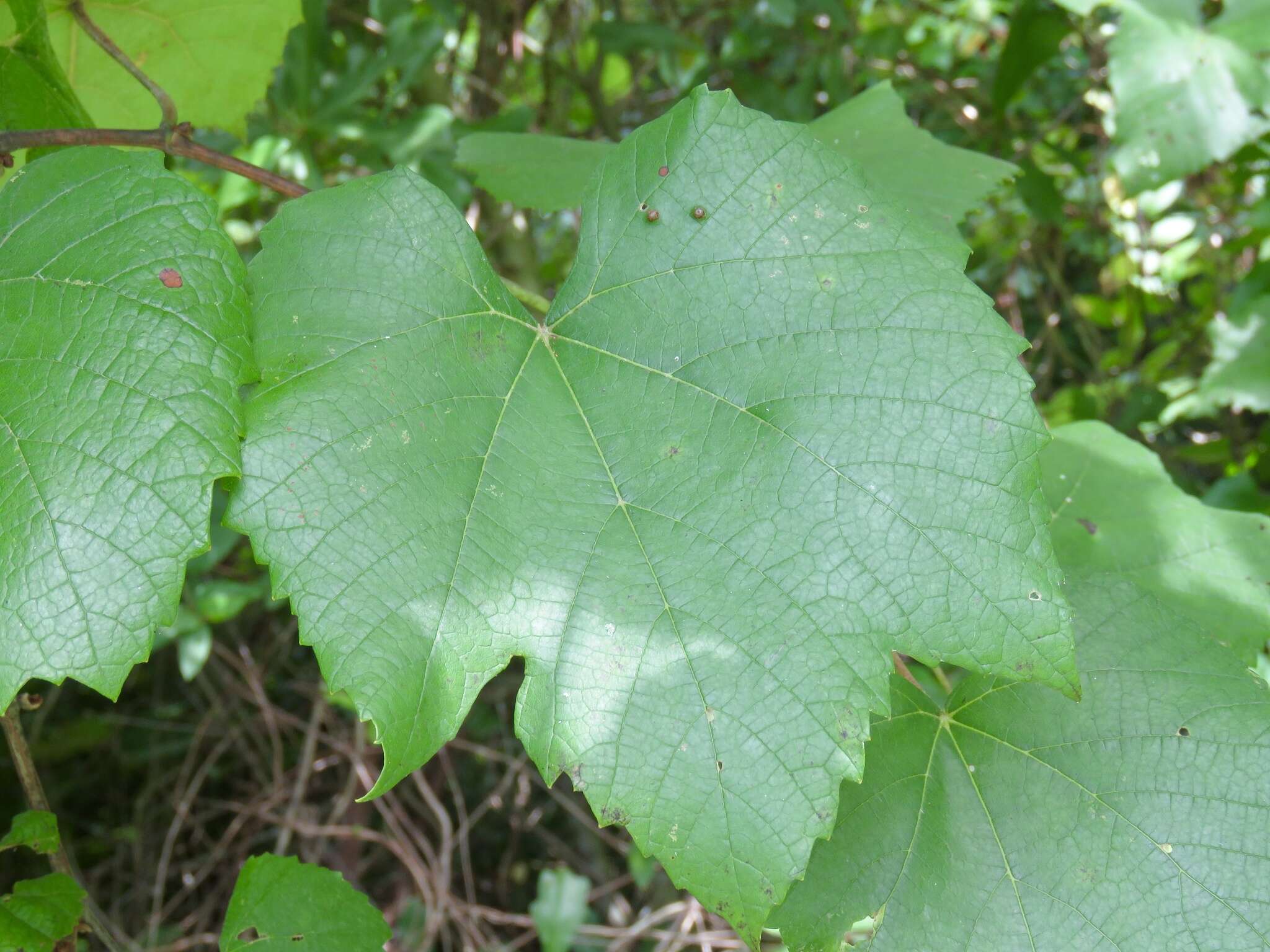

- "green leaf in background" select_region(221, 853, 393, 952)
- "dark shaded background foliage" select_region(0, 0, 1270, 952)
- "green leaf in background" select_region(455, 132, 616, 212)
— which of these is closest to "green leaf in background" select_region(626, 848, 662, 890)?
"dark shaded background foliage" select_region(0, 0, 1270, 952)

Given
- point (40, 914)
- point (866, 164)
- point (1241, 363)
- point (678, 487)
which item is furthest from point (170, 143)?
point (1241, 363)

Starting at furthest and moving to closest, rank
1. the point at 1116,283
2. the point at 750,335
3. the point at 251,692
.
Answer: the point at 1116,283
the point at 251,692
the point at 750,335

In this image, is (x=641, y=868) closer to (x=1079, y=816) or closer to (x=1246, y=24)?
(x=1079, y=816)

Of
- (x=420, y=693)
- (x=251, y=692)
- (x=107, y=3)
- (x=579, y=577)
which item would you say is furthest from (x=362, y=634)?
(x=251, y=692)

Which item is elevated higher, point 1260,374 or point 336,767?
point 1260,374

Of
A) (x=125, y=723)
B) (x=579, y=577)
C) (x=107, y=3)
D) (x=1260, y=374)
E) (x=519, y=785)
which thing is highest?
(x=107, y=3)

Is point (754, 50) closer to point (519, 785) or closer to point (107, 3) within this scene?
point (107, 3)

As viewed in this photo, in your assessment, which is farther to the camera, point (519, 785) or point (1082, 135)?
point (1082, 135)
